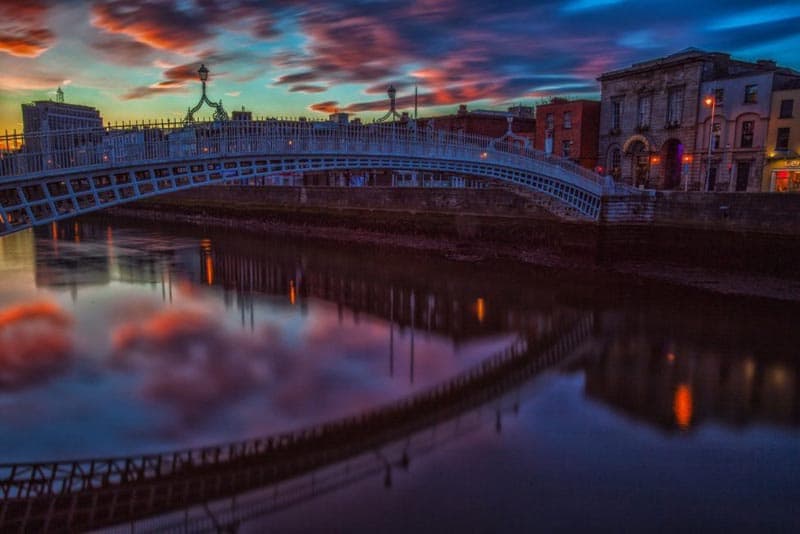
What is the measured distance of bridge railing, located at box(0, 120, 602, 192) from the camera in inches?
365

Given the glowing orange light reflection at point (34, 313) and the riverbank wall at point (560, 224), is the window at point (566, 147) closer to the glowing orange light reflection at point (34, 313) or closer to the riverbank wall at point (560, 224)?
the riverbank wall at point (560, 224)

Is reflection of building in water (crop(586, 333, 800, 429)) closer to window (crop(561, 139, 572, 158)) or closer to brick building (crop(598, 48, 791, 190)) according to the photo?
brick building (crop(598, 48, 791, 190))

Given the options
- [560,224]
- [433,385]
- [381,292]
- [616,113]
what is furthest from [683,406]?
[616,113]

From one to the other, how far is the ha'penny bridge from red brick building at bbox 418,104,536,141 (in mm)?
30755

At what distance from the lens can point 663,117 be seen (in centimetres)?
2727

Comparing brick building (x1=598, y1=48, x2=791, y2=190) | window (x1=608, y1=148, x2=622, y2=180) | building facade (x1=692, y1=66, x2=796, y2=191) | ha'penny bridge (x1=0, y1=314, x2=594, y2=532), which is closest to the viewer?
ha'penny bridge (x1=0, y1=314, x2=594, y2=532)

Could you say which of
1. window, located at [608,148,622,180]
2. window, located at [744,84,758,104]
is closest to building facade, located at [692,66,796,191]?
window, located at [744,84,758,104]

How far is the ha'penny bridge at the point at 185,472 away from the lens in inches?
224

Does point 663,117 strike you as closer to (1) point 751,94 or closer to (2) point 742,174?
(1) point 751,94

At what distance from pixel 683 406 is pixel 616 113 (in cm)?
2457

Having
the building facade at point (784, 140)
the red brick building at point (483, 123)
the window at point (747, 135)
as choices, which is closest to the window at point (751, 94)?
the building facade at point (784, 140)

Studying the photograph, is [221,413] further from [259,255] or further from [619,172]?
[619,172]

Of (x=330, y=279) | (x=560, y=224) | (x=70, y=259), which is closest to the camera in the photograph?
(x=330, y=279)

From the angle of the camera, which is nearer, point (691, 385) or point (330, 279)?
point (691, 385)
